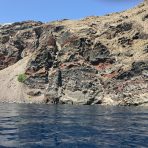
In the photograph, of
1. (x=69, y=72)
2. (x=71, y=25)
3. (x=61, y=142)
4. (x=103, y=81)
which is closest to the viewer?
(x=61, y=142)

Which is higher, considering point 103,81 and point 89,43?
point 89,43

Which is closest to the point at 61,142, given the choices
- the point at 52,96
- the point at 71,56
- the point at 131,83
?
the point at 131,83

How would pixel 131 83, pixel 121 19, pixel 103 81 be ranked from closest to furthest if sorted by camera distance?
pixel 131 83
pixel 103 81
pixel 121 19

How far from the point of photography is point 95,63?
145625mm

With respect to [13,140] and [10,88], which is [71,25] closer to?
[10,88]

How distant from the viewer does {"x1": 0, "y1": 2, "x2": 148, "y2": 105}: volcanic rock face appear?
130 m

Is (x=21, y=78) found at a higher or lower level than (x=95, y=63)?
lower

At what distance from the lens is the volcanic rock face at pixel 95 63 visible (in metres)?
130

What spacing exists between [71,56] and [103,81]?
71.2ft

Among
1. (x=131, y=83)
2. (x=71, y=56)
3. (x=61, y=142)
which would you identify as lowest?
(x=61, y=142)

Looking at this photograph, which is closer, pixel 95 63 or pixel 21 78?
pixel 95 63

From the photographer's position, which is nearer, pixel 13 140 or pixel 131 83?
pixel 13 140

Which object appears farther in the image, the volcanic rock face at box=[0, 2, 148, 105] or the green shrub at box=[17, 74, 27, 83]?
the green shrub at box=[17, 74, 27, 83]

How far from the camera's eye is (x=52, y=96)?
143125 mm
